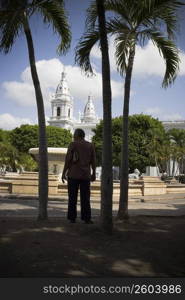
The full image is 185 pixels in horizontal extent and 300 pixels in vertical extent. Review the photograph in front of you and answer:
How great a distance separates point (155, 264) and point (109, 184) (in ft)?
5.67

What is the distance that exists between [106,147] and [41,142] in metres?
1.57

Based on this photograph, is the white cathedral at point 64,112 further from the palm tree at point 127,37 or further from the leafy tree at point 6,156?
the palm tree at point 127,37

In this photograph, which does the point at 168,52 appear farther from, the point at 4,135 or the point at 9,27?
the point at 4,135

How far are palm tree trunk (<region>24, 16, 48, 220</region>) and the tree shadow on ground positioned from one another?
433 millimetres

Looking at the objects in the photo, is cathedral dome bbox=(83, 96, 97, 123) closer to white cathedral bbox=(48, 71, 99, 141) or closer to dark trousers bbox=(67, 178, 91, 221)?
white cathedral bbox=(48, 71, 99, 141)

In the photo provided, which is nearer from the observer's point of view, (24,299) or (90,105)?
(24,299)

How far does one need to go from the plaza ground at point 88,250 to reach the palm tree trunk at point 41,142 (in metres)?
0.38

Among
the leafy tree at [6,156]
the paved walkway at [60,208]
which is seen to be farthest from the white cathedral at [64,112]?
the paved walkway at [60,208]

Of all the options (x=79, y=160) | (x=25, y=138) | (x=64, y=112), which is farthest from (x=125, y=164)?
(x=64, y=112)

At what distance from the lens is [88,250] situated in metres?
4.38

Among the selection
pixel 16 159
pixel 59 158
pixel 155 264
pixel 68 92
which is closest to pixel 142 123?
pixel 16 159

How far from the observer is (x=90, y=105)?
4651 inches

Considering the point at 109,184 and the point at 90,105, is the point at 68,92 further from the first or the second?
the point at 109,184

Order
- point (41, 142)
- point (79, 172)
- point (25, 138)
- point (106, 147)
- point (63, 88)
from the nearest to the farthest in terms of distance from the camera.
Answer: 1. point (106, 147)
2. point (79, 172)
3. point (41, 142)
4. point (25, 138)
5. point (63, 88)
